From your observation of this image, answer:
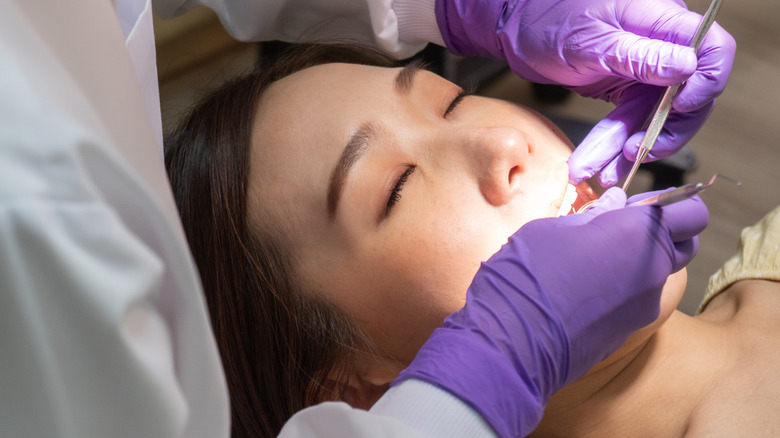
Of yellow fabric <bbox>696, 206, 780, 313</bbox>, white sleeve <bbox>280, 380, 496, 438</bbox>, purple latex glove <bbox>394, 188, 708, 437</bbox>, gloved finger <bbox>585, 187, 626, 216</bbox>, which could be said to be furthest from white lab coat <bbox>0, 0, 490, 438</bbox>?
yellow fabric <bbox>696, 206, 780, 313</bbox>

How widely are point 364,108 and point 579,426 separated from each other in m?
0.65

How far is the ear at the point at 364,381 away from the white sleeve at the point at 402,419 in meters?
0.28

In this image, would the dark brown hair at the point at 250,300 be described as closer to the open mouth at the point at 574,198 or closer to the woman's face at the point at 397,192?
the woman's face at the point at 397,192

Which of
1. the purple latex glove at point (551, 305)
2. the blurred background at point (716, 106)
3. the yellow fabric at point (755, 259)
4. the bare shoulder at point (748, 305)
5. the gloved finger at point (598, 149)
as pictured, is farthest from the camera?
the blurred background at point (716, 106)

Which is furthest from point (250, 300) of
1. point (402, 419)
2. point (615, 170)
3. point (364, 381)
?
point (615, 170)

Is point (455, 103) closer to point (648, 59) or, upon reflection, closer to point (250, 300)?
point (648, 59)

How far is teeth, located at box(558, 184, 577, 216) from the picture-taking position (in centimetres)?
100

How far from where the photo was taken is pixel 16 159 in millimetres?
465

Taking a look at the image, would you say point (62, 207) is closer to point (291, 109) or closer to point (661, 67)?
point (291, 109)

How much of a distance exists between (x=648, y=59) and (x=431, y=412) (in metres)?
0.65

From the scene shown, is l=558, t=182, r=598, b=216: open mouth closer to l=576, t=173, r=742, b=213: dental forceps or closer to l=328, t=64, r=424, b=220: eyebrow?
l=576, t=173, r=742, b=213: dental forceps

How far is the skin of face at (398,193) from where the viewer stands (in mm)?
920

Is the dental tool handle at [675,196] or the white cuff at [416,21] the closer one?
the dental tool handle at [675,196]

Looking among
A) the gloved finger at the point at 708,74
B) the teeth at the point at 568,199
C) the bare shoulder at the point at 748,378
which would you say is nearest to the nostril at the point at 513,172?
the teeth at the point at 568,199
